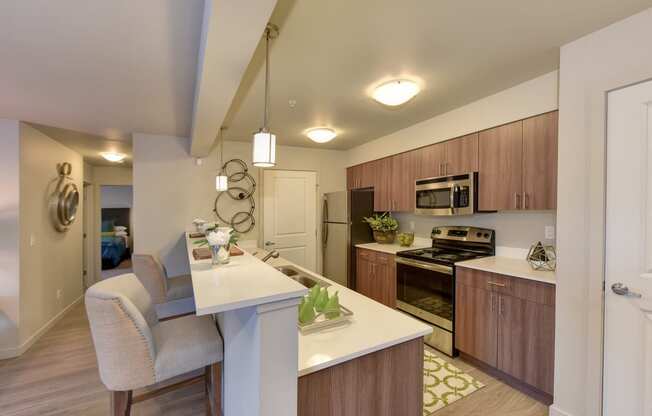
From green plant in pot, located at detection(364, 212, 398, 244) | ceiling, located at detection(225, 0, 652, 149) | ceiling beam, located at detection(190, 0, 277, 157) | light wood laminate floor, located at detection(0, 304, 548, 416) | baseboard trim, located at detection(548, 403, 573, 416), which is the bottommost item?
light wood laminate floor, located at detection(0, 304, 548, 416)

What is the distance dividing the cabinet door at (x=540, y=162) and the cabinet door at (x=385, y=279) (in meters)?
1.57

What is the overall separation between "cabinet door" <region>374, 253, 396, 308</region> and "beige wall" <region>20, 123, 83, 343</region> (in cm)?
390

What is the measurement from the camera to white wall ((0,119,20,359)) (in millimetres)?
2830

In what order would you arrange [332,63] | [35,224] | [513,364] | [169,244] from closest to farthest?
[332,63] < [513,364] < [35,224] < [169,244]

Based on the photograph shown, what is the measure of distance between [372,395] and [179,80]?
2357 millimetres

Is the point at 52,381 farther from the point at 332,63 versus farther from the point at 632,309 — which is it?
the point at 632,309

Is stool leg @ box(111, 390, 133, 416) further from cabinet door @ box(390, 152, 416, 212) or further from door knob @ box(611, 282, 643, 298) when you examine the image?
cabinet door @ box(390, 152, 416, 212)

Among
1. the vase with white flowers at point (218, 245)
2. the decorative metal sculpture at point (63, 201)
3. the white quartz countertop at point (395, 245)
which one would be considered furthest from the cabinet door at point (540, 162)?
the decorative metal sculpture at point (63, 201)

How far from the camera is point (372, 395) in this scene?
1227 millimetres

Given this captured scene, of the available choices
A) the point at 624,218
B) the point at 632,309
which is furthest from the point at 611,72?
the point at 632,309

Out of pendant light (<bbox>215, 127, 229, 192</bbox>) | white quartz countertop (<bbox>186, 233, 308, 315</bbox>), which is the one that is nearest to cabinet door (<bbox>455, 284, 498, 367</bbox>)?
white quartz countertop (<bbox>186, 233, 308, 315</bbox>)

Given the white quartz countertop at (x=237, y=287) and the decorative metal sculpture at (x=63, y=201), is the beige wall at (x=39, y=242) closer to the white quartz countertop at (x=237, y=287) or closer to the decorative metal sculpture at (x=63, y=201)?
the decorative metal sculpture at (x=63, y=201)

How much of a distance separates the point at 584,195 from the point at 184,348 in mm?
2399

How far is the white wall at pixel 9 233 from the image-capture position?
2.83 m
